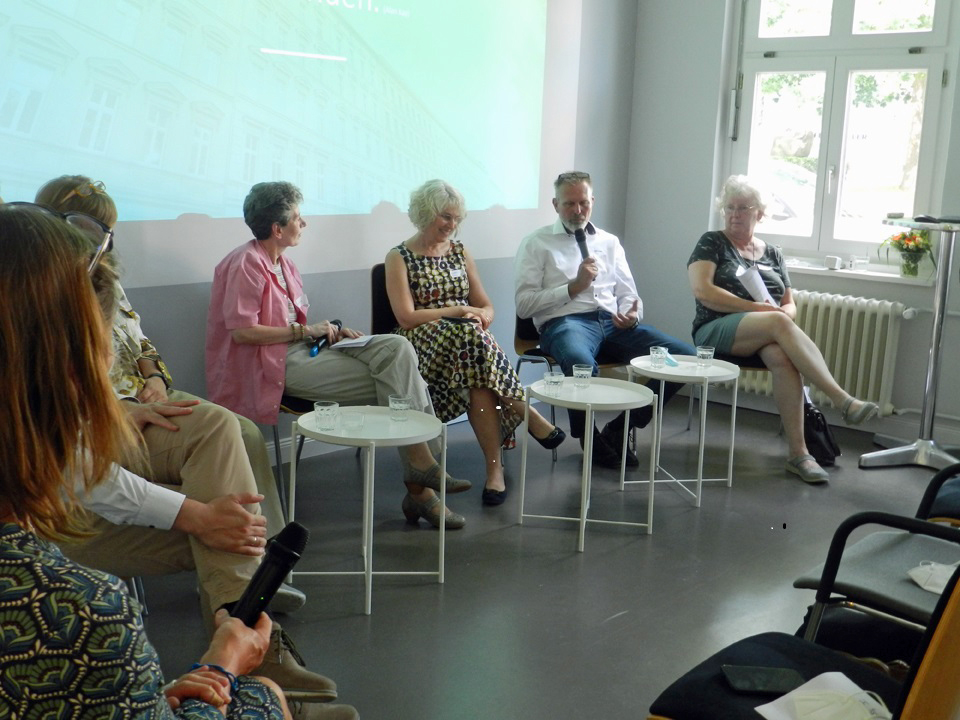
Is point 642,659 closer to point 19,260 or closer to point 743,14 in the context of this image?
point 19,260

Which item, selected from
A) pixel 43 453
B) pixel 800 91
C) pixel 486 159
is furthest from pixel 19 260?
pixel 800 91

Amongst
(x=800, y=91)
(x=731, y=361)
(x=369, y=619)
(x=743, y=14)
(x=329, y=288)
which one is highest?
(x=743, y=14)

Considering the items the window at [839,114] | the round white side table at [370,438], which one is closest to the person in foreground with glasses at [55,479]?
the round white side table at [370,438]

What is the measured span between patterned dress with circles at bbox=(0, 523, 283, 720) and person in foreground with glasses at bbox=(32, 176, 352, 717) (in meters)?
1.11

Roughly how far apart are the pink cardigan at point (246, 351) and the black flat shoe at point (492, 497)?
2.75 ft

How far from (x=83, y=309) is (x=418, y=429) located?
1.93 metres

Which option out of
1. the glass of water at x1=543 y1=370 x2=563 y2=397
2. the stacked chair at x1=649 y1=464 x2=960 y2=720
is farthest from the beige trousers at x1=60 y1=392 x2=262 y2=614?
the glass of water at x1=543 y1=370 x2=563 y2=397

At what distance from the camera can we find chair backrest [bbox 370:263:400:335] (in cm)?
393

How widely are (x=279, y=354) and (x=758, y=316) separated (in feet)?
6.96

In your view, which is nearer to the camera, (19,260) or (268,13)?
(19,260)

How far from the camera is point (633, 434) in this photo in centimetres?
433

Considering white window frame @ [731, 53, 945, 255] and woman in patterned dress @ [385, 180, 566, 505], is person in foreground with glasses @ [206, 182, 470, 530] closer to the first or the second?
woman in patterned dress @ [385, 180, 566, 505]

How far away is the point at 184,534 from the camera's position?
2191 mm

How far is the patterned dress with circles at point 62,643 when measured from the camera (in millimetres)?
918
